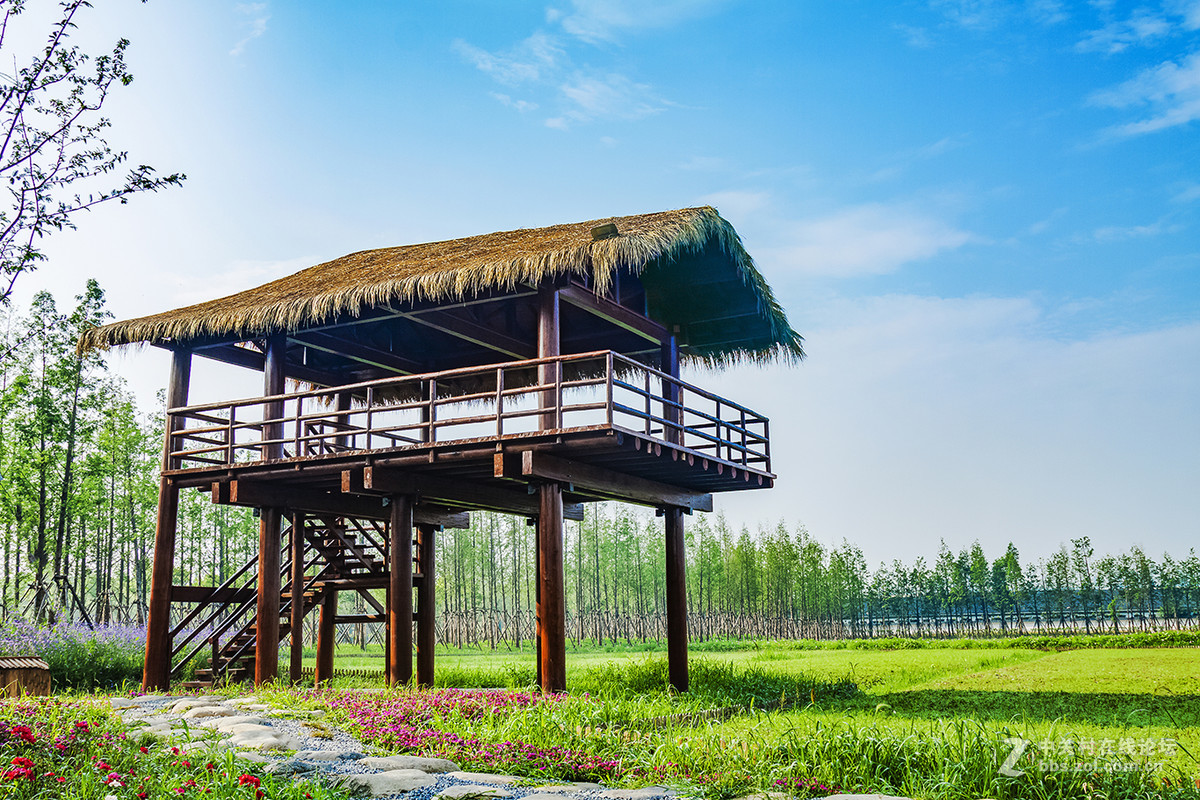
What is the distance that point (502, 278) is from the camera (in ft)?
36.1

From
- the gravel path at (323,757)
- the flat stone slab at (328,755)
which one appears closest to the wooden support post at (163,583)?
the gravel path at (323,757)

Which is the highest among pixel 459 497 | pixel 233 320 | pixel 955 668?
pixel 233 320

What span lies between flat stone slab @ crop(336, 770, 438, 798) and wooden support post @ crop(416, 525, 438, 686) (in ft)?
23.0

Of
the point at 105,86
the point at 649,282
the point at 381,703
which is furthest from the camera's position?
the point at 649,282

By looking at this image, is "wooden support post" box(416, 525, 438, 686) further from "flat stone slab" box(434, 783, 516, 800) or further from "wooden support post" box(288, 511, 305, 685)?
"flat stone slab" box(434, 783, 516, 800)

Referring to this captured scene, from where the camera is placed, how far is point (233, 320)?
12797 millimetres

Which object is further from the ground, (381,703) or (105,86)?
(105,86)

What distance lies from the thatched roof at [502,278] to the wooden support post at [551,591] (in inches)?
98.3

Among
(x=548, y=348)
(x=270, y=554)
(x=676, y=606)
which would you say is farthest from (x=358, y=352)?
(x=676, y=606)

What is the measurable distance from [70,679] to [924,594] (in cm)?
3009

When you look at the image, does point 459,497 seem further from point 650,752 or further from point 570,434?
point 650,752

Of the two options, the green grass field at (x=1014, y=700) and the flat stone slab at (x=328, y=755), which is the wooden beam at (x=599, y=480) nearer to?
the green grass field at (x=1014, y=700)

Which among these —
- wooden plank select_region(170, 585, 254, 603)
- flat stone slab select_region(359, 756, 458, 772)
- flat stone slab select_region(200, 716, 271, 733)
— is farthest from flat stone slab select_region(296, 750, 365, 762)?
wooden plank select_region(170, 585, 254, 603)

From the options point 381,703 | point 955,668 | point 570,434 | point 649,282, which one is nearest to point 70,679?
point 381,703
